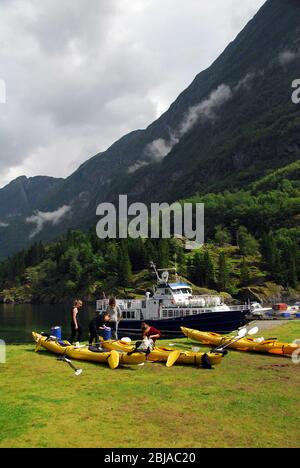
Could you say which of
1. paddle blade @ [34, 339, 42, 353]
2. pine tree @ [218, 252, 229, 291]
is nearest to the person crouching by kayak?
paddle blade @ [34, 339, 42, 353]

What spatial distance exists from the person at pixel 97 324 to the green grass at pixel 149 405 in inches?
175

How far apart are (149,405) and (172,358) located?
679 centimetres

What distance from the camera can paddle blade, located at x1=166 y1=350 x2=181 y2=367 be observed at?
21.7 m

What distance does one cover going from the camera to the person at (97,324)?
26484 millimetres

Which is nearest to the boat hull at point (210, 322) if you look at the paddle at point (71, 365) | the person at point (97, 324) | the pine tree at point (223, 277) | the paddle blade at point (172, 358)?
the person at point (97, 324)

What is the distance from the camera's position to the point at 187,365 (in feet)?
72.7

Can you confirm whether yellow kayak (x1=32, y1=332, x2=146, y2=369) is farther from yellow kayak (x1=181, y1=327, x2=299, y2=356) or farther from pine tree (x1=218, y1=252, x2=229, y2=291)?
pine tree (x1=218, y1=252, x2=229, y2=291)

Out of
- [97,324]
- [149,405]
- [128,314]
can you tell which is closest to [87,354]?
[97,324]

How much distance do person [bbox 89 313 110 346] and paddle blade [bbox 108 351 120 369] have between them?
3.66 meters

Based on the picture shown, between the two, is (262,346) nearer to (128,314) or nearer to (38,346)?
(38,346)

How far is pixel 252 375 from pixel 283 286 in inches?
4688

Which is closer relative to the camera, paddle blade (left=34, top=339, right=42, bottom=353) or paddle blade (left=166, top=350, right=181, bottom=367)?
paddle blade (left=166, top=350, right=181, bottom=367)
